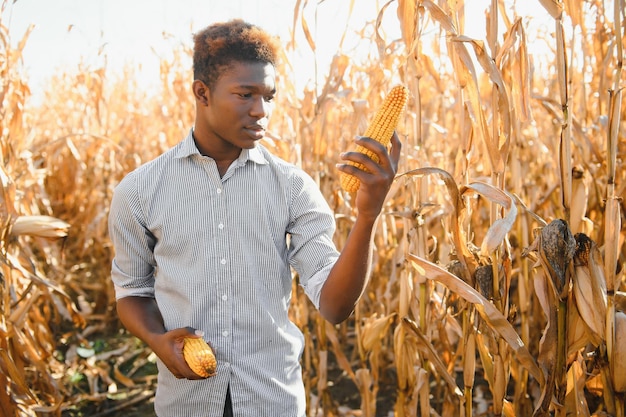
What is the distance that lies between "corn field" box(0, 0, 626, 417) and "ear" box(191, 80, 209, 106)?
0.56 m

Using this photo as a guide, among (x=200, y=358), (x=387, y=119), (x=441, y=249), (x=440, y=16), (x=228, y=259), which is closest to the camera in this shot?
(x=387, y=119)

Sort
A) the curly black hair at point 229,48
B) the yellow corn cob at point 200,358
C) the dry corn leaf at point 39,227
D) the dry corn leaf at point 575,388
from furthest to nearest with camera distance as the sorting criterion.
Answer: the dry corn leaf at point 39,227, the dry corn leaf at point 575,388, the curly black hair at point 229,48, the yellow corn cob at point 200,358

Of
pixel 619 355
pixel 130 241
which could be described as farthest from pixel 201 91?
pixel 619 355

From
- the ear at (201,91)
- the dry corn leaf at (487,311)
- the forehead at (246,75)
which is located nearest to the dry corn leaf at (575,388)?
the dry corn leaf at (487,311)

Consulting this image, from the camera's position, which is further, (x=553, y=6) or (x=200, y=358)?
(x=553, y=6)

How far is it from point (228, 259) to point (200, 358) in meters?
0.27

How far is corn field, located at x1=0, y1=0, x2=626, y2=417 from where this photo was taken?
1.58 metres

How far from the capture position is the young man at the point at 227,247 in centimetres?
147

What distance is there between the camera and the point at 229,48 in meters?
1.59

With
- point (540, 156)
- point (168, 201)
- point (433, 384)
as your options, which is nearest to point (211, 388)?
point (168, 201)

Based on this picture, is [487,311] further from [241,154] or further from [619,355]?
[241,154]

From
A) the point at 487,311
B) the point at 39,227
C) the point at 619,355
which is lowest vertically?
the point at 619,355

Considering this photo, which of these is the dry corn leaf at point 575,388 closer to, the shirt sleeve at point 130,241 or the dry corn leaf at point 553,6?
the dry corn leaf at point 553,6

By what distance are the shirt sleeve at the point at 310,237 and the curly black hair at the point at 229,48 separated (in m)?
0.35
